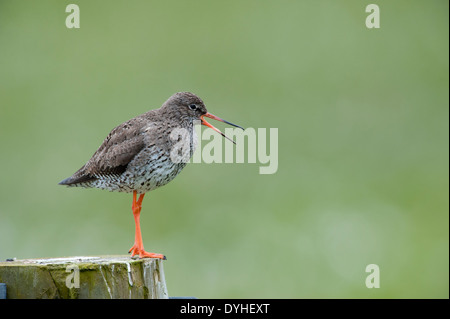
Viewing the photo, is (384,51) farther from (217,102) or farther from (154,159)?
(154,159)

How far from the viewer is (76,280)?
431 cm

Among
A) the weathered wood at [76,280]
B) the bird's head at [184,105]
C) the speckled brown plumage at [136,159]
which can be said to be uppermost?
the bird's head at [184,105]

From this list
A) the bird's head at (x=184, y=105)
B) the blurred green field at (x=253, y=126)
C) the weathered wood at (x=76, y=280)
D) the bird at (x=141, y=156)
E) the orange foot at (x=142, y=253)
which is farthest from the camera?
the blurred green field at (x=253, y=126)

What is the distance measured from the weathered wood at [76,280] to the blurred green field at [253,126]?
18.8 ft

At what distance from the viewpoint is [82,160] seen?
44.3ft

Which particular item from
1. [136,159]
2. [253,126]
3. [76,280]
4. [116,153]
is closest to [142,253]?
[136,159]

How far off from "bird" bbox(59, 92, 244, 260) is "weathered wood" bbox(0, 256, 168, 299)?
114 centimetres

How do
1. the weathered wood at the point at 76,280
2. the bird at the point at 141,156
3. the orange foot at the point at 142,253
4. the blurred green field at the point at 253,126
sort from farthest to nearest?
the blurred green field at the point at 253,126
the bird at the point at 141,156
the orange foot at the point at 142,253
the weathered wood at the point at 76,280

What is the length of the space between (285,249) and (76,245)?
150 inches

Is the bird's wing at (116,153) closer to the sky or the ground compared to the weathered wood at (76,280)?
closer to the sky

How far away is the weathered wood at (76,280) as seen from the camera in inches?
167

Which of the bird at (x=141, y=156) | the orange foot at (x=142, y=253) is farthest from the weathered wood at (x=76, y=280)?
the bird at (x=141, y=156)

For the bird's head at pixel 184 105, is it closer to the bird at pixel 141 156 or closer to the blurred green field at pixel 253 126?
the bird at pixel 141 156

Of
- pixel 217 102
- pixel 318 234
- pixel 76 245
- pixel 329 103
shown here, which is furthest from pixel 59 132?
pixel 329 103
